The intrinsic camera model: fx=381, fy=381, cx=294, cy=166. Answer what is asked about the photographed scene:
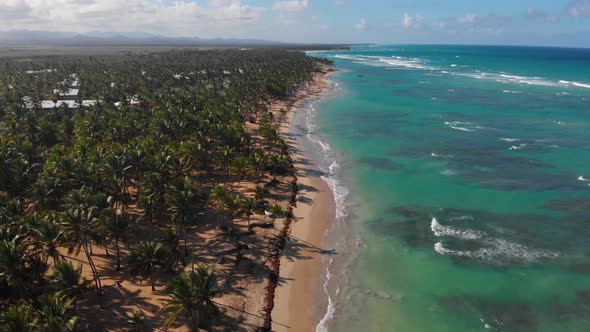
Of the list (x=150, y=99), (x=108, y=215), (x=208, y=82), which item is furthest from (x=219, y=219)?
(x=208, y=82)

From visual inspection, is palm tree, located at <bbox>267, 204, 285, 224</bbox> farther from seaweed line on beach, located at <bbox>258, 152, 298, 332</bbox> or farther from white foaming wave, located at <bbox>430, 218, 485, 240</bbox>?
white foaming wave, located at <bbox>430, 218, 485, 240</bbox>

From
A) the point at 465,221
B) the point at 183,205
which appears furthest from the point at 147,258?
the point at 465,221

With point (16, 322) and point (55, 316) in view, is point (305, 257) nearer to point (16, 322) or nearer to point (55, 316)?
point (55, 316)

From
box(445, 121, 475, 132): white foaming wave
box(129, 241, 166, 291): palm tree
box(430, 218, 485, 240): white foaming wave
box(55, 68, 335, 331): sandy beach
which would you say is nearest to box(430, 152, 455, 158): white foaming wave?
box(445, 121, 475, 132): white foaming wave

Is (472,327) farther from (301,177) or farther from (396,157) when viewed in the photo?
(396,157)

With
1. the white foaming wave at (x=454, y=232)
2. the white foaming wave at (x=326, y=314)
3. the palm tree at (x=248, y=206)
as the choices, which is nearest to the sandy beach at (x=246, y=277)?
the white foaming wave at (x=326, y=314)

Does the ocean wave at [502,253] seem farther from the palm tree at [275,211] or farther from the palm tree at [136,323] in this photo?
the palm tree at [136,323]
